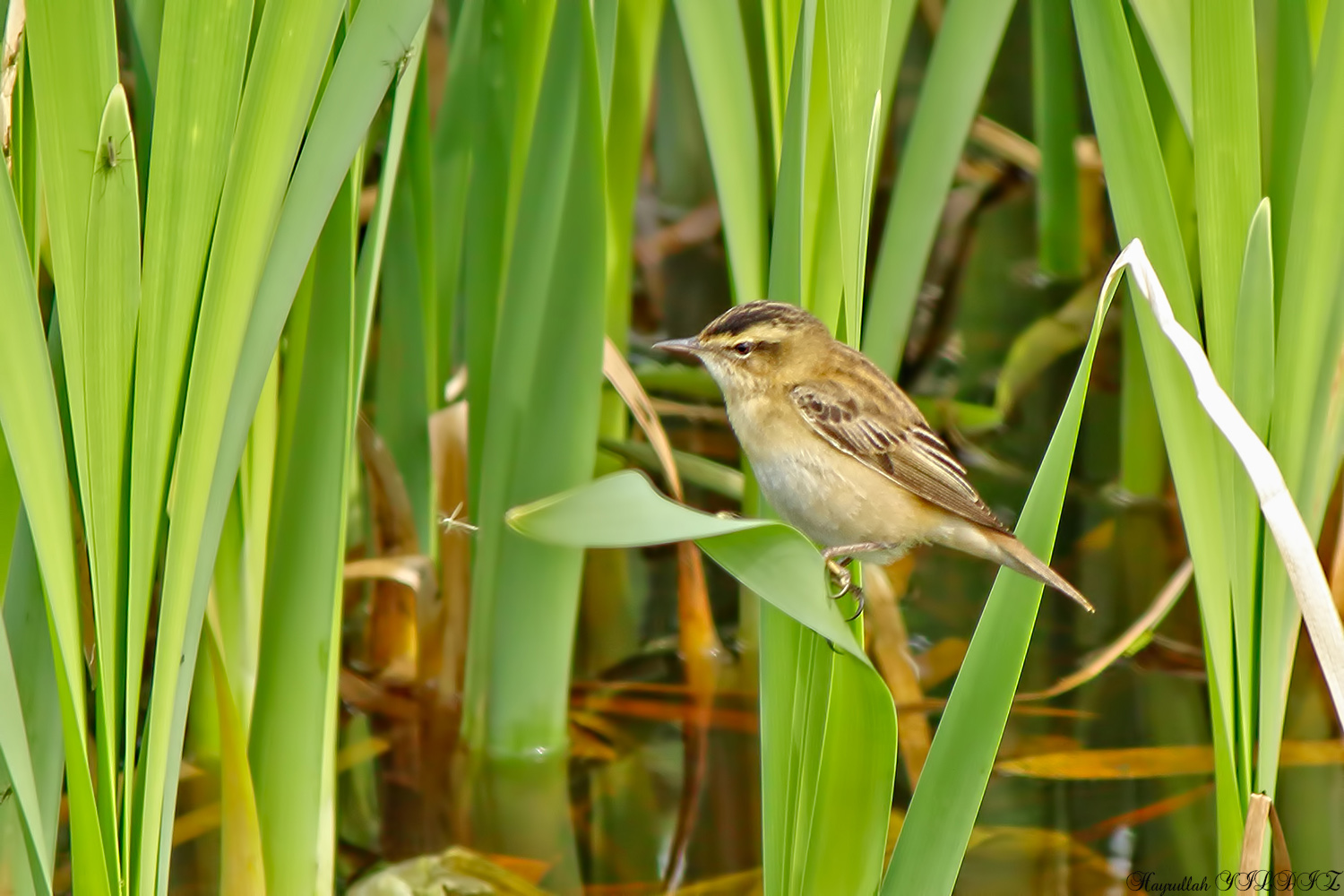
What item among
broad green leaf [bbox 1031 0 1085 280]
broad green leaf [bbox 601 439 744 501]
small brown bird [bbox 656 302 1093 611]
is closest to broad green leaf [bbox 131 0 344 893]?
small brown bird [bbox 656 302 1093 611]

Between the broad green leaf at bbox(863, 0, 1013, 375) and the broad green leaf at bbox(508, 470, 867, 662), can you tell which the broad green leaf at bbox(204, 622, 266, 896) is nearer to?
the broad green leaf at bbox(508, 470, 867, 662)

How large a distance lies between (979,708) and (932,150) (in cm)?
128

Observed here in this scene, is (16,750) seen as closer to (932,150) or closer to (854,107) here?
(854,107)

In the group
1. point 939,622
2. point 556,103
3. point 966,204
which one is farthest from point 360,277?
point 966,204

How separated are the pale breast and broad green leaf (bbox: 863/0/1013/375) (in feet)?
1.12

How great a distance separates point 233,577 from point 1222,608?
184 cm

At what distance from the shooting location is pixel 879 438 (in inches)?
102

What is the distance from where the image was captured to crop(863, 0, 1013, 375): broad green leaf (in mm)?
2631

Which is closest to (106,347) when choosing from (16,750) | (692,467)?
(16,750)

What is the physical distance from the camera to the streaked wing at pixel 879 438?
257 cm

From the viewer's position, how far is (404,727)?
3555mm

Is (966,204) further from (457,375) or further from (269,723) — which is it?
(269,723)

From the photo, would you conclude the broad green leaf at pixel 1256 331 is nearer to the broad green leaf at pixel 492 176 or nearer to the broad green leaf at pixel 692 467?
the broad green leaf at pixel 492 176

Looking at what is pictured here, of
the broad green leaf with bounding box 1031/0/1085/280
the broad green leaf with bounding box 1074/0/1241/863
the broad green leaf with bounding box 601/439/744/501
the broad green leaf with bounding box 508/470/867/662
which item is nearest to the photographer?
the broad green leaf with bounding box 508/470/867/662
